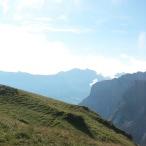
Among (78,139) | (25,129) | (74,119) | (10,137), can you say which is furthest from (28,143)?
(74,119)

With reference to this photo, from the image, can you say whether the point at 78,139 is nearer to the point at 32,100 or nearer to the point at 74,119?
the point at 74,119

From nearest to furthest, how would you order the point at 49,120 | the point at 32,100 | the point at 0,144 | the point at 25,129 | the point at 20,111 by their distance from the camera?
the point at 0,144 < the point at 25,129 < the point at 49,120 < the point at 20,111 < the point at 32,100

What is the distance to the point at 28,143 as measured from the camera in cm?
3434

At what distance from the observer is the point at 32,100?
214ft

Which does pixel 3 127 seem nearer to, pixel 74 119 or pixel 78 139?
pixel 78 139

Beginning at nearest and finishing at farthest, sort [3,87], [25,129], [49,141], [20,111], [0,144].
A: [0,144] → [49,141] → [25,129] → [20,111] → [3,87]

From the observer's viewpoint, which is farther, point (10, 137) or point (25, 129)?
point (25, 129)

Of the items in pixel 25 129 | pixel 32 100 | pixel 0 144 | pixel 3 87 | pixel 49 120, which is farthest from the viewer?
pixel 3 87

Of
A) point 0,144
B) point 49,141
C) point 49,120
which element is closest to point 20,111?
point 49,120

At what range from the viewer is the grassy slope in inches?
1432

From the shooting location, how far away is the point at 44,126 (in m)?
50.0

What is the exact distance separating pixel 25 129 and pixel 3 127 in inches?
89.5

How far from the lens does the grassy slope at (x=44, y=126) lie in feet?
119

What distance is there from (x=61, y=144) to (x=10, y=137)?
4977 mm
